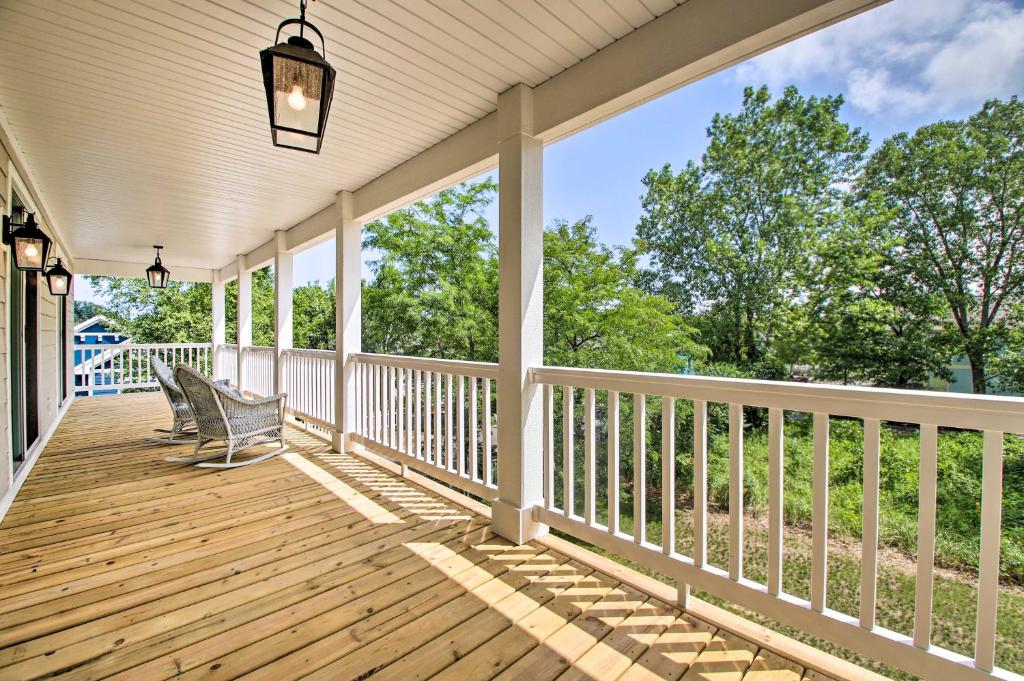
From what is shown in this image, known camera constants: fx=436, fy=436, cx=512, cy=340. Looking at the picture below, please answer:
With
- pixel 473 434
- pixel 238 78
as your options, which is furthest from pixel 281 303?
pixel 473 434

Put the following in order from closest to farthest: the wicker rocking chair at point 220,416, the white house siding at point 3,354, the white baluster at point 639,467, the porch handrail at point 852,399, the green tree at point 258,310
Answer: the porch handrail at point 852,399 → the white baluster at point 639,467 → the white house siding at point 3,354 → the wicker rocking chair at point 220,416 → the green tree at point 258,310

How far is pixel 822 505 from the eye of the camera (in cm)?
161

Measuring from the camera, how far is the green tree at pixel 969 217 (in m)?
4.43

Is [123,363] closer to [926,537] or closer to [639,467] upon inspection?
[639,467]

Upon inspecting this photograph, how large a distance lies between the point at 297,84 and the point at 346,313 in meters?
3.18

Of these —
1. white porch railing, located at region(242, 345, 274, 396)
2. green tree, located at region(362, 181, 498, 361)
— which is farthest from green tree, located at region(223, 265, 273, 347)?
white porch railing, located at region(242, 345, 274, 396)

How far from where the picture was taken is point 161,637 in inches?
68.6

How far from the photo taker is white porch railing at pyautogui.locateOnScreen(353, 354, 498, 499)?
3.05 meters

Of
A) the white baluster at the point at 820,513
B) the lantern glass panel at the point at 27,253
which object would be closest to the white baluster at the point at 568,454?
the white baluster at the point at 820,513

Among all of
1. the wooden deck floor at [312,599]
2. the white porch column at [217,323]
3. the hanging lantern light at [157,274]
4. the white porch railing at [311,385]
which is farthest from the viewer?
the white porch column at [217,323]

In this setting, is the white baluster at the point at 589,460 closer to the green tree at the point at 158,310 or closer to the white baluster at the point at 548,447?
the white baluster at the point at 548,447

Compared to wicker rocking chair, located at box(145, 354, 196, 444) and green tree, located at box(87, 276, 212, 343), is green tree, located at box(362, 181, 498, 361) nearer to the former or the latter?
wicker rocking chair, located at box(145, 354, 196, 444)

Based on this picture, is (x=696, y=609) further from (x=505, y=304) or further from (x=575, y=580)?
(x=505, y=304)

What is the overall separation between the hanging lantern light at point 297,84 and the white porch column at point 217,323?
31.8 feet
